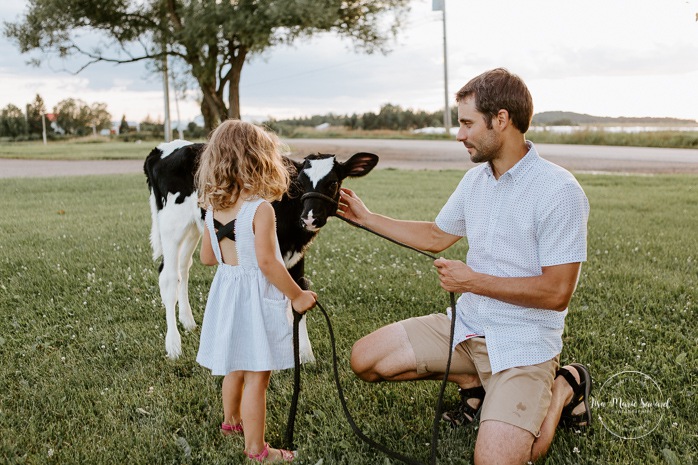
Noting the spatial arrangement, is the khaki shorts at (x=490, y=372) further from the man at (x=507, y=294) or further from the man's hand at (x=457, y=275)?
the man's hand at (x=457, y=275)

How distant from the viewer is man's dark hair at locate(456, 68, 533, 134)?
3463 mm

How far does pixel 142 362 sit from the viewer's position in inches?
190

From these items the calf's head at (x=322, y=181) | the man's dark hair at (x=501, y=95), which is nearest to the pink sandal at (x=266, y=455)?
the calf's head at (x=322, y=181)

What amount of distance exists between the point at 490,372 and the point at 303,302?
3.87ft

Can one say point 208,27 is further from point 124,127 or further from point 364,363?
point 124,127

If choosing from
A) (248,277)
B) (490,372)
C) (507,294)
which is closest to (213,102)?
(248,277)

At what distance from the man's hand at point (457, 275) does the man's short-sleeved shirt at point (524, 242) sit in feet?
0.82

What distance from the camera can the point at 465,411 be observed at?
3.94 meters

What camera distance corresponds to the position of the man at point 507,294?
11.1ft

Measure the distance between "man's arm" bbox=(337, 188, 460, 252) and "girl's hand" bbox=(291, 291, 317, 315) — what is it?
106 centimetres

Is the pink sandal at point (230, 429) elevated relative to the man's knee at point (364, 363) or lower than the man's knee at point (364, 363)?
lower

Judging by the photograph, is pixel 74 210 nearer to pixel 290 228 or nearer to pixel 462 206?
pixel 290 228

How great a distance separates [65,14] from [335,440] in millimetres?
24824

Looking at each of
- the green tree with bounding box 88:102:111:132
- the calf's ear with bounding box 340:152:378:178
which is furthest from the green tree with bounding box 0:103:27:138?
the calf's ear with bounding box 340:152:378:178
